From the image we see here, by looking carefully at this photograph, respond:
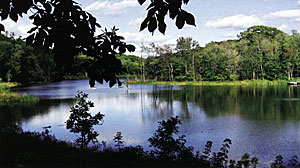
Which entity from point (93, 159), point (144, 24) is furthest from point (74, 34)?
point (93, 159)

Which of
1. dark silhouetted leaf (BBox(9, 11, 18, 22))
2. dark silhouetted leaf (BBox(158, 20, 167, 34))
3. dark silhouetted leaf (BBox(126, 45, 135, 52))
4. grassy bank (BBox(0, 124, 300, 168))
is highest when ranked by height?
dark silhouetted leaf (BBox(9, 11, 18, 22))

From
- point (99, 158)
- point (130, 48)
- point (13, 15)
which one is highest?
point (13, 15)

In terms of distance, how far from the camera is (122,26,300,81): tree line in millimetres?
45438

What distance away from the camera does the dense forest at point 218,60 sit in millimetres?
45625

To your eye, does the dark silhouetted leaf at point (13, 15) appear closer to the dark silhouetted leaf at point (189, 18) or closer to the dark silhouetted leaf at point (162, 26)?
the dark silhouetted leaf at point (162, 26)

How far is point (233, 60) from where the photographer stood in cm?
4622

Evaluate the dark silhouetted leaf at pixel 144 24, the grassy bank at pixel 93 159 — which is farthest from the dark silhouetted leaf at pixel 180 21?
the grassy bank at pixel 93 159

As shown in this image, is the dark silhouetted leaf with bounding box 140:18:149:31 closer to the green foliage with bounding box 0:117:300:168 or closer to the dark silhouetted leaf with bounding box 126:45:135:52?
the dark silhouetted leaf with bounding box 126:45:135:52

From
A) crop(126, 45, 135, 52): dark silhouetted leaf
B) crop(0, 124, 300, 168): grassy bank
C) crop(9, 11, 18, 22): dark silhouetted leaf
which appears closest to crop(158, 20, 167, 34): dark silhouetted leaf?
crop(126, 45, 135, 52): dark silhouetted leaf

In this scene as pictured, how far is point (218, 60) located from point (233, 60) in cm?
239

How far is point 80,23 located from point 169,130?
3.39 m

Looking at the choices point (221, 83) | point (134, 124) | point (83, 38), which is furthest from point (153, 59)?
point (83, 38)

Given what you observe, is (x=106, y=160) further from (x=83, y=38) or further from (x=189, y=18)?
(x=189, y=18)

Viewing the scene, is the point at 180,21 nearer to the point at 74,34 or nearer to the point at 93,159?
the point at 74,34
